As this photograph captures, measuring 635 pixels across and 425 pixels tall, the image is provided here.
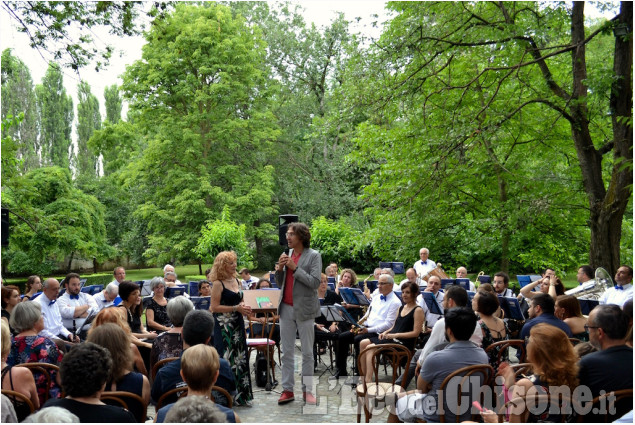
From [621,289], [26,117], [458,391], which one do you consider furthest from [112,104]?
[458,391]

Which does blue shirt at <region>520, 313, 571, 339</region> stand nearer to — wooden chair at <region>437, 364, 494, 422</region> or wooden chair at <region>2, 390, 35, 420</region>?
wooden chair at <region>437, 364, 494, 422</region>

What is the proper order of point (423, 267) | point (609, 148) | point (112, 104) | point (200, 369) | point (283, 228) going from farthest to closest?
1. point (112, 104)
2. point (423, 267)
3. point (609, 148)
4. point (283, 228)
5. point (200, 369)

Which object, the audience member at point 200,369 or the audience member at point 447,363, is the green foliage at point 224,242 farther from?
the audience member at point 200,369

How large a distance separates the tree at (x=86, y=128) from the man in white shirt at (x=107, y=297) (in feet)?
140

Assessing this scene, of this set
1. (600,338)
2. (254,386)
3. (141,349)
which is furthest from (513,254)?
(600,338)

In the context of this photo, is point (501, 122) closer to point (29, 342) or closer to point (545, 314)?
point (545, 314)

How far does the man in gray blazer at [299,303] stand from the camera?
23.5 feet

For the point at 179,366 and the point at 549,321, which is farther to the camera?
the point at 549,321

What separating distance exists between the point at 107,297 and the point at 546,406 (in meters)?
6.87

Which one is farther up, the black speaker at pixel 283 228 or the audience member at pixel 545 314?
A: the black speaker at pixel 283 228

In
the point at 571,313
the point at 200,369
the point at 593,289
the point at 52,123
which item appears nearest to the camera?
the point at 200,369

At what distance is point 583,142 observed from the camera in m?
12.8

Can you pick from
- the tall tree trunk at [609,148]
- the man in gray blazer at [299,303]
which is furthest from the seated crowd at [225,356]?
the tall tree trunk at [609,148]

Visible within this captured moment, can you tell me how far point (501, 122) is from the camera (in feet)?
42.5
